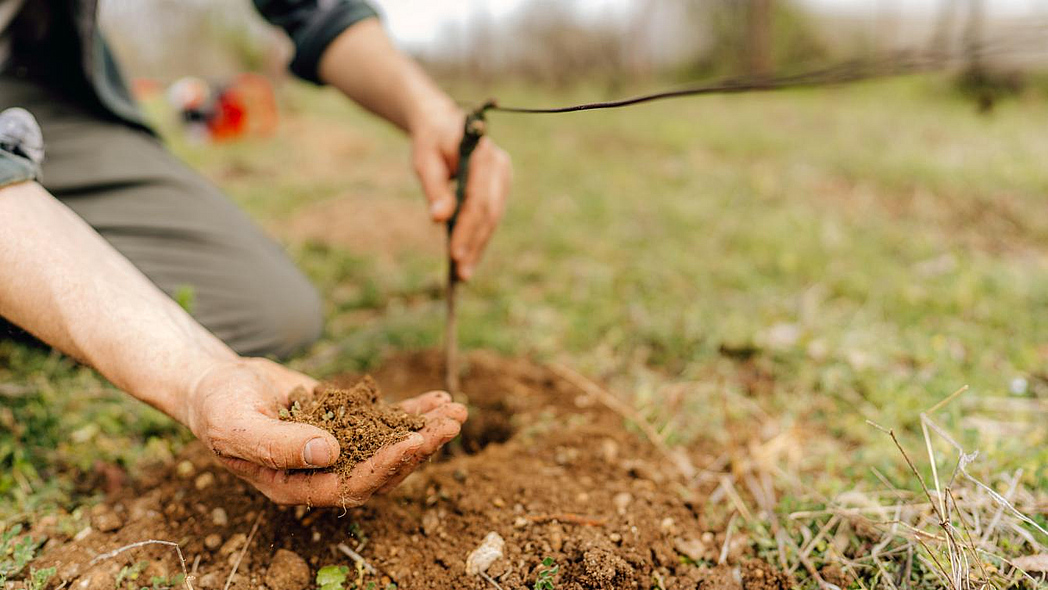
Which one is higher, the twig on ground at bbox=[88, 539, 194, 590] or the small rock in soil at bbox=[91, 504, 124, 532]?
the twig on ground at bbox=[88, 539, 194, 590]

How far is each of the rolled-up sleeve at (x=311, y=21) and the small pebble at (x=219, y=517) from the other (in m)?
1.57

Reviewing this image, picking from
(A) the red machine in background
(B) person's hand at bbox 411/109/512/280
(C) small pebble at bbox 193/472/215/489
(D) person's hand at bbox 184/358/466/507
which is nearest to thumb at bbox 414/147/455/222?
(B) person's hand at bbox 411/109/512/280

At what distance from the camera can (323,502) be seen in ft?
3.90

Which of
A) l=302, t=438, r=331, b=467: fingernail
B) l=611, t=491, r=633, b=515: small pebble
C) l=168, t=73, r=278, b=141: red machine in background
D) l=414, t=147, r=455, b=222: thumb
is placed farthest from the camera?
l=168, t=73, r=278, b=141: red machine in background

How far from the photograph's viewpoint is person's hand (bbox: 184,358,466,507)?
44.9 inches

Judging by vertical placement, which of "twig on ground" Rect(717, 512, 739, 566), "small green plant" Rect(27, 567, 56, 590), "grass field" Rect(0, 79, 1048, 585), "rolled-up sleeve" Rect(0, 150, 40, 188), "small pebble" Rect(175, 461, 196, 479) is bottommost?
"grass field" Rect(0, 79, 1048, 585)

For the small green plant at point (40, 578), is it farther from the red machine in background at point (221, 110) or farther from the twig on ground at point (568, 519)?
the red machine in background at point (221, 110)

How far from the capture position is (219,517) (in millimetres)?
1479

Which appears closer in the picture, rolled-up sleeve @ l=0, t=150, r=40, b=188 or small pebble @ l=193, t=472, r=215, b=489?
rolled-up sleeve @ l=0, t=150, r=40, b=188

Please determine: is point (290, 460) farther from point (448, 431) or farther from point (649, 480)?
point (649, 480)

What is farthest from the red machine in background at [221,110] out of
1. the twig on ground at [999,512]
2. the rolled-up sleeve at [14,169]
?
the twig on ground at [999,512]

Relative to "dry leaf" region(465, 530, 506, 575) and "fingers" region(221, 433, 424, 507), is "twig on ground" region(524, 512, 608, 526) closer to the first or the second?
"dry leaf" region(465, 530, 506, 575)

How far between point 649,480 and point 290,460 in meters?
0.92

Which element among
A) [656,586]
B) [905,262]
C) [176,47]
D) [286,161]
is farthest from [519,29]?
[656,586]
